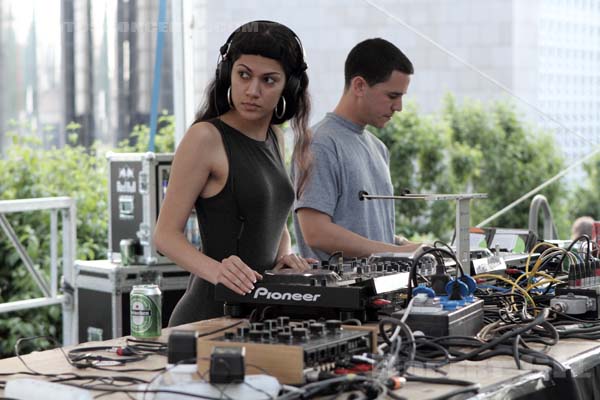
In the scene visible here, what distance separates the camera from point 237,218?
2.31 m

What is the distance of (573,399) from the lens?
177cm

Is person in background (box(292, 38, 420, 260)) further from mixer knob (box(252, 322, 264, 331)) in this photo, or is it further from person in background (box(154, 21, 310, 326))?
mixer knob (box(252, 322, 264, 331))

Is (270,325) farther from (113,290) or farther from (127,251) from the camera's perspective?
(127,251)

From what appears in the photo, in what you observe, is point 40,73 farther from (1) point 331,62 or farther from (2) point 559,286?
(2) point 559,286

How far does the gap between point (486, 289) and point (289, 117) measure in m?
0.65

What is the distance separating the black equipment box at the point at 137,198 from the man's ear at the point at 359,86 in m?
1.58

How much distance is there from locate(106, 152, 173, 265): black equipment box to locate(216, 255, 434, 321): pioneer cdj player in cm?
232

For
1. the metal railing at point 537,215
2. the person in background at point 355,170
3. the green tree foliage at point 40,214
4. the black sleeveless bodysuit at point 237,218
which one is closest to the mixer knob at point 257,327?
the black sleeveless bodysuit at point 237,218

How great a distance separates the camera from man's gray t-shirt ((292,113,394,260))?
2.83 m

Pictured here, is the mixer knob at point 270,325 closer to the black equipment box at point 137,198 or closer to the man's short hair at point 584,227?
the man's short hair at point 584,227

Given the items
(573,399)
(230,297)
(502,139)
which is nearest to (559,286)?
(573,399)

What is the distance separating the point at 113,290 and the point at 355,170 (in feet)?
5.69

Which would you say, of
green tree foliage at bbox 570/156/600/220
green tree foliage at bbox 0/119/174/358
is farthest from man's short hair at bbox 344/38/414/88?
green tree foliage at bbox 570/156/600/220

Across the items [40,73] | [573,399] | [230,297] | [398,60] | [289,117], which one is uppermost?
[40,73]
